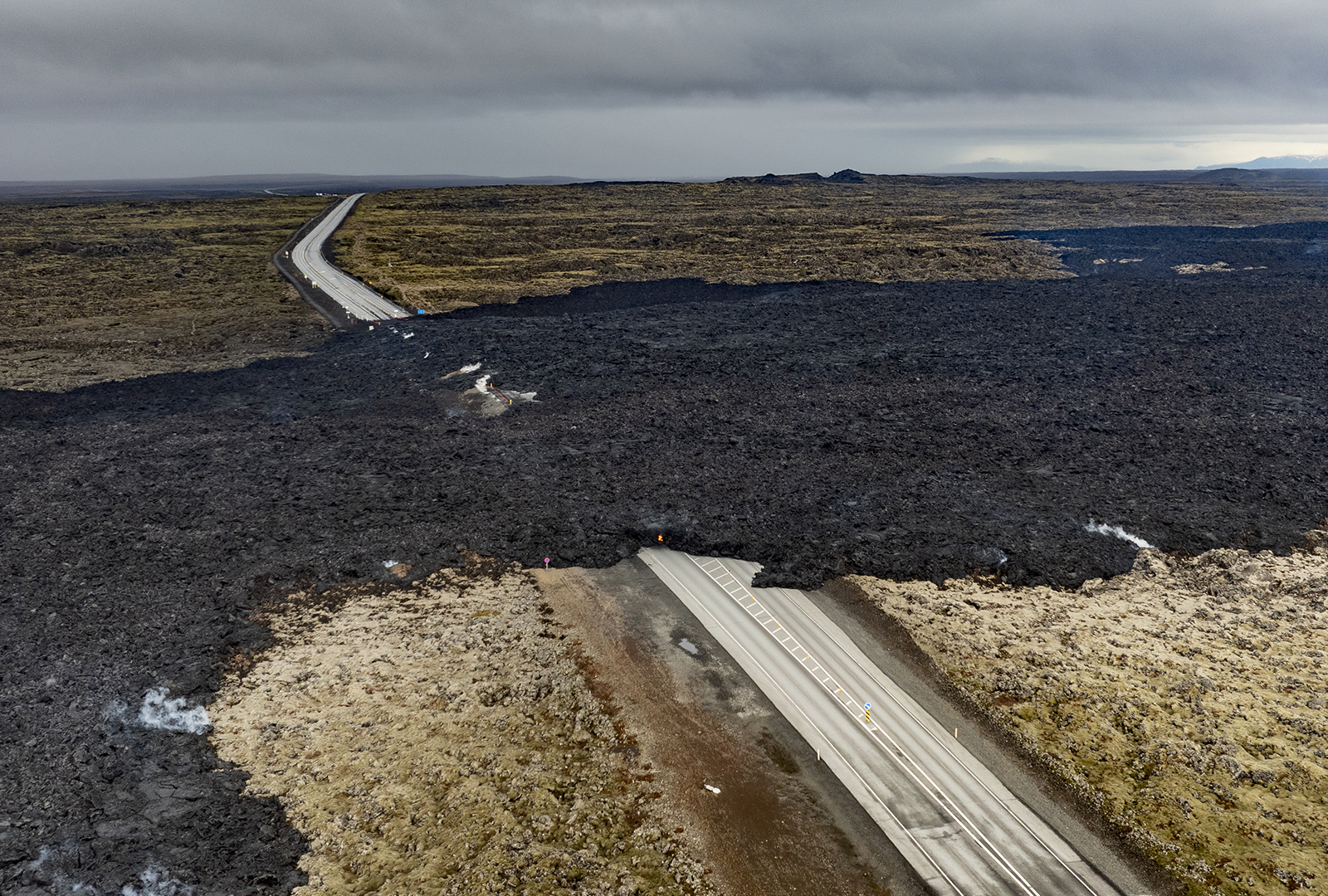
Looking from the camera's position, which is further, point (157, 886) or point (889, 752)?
point (889, 752)

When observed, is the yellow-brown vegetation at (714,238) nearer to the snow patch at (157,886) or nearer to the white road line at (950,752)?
the white road line at (950,752)

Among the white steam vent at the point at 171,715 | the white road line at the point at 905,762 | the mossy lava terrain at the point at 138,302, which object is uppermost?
the mossy lava terrain at the point at 138,302

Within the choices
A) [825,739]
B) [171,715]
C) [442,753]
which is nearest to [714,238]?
[825,739]

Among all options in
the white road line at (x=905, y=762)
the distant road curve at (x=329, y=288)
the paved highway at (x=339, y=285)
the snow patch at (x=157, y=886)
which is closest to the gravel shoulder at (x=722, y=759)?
the white road line at (x=905, y=762)

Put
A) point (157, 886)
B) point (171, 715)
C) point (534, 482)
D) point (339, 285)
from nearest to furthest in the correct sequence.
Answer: point (157, 886)
point (171, 715)
point (534, 482)
point (339, 285)

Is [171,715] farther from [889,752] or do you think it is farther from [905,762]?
[905,762]

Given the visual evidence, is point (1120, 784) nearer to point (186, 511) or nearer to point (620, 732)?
point (620, 732)

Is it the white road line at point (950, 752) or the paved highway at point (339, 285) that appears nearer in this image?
the white road line at point (950, 752)

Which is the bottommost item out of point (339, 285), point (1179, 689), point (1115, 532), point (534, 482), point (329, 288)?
point (1179, 689)
